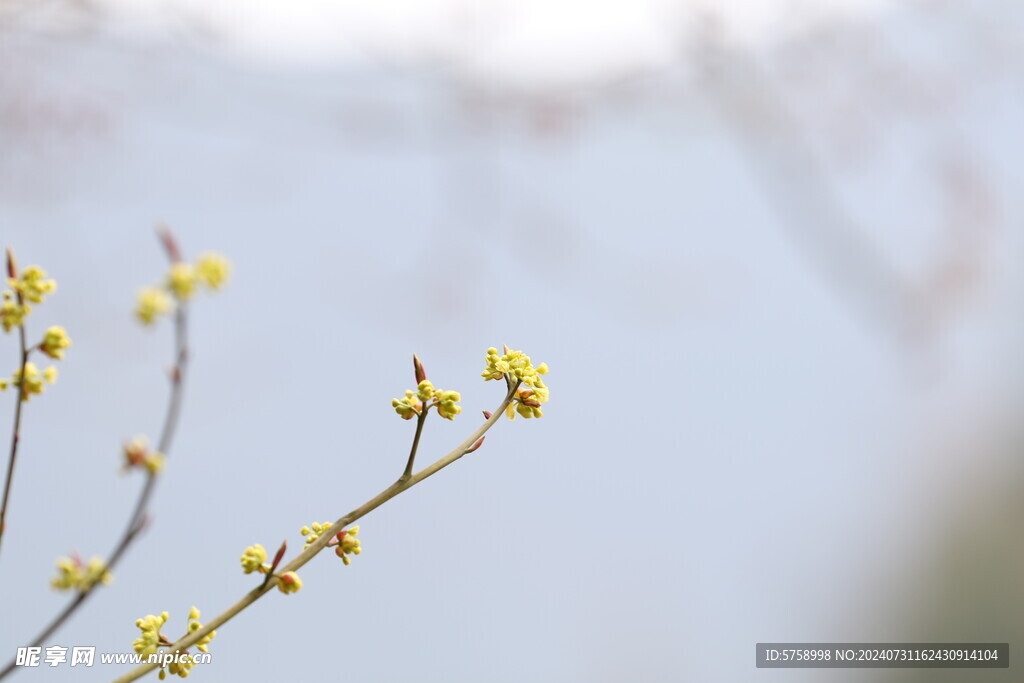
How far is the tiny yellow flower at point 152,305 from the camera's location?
30cm

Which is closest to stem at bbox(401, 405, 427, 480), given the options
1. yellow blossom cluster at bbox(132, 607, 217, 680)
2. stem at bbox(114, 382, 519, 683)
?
stem at bbox(114, 382, 519, 683)

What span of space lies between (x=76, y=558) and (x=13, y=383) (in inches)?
3.3

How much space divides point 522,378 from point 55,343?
0.20 meters

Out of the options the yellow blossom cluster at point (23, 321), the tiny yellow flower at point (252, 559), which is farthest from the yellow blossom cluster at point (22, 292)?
the tiny yellow flower at point (252, 559)

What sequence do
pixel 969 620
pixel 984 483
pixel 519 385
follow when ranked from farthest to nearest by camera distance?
pixel 984 483 → pixel 969 620 → pixel 519 385

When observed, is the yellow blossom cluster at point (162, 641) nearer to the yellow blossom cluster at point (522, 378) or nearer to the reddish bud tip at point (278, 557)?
the reddish bud tip at point (278, 557)

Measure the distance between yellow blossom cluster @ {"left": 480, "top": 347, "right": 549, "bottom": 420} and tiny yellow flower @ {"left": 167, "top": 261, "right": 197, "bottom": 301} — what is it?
156 mm

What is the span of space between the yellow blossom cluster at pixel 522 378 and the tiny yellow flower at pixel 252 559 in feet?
0.41

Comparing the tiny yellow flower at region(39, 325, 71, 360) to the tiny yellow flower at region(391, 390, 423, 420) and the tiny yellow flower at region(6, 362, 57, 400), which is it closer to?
the tiny yellow flower at region(6, 362, 57, 400)

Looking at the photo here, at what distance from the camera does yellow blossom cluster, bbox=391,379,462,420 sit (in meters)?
0.41

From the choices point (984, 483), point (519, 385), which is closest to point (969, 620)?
point (984, 483)

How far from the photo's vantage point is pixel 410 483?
376 mm

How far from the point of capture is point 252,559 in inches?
15.6

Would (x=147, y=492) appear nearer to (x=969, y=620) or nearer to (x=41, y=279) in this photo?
(x=41, y=279)
